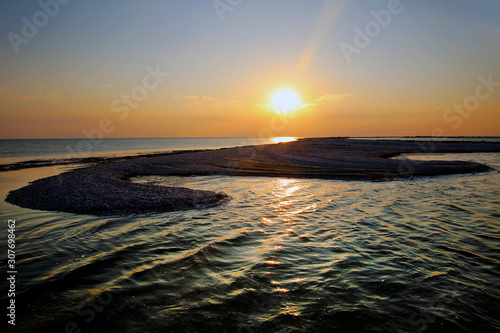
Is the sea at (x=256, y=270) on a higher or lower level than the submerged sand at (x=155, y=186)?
lower

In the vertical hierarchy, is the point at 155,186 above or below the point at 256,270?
above

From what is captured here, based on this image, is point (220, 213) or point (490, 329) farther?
point (220, 213)

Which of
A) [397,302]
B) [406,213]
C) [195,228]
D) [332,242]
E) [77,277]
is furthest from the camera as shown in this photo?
[406,213]

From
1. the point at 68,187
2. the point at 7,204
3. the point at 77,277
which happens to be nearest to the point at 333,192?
the point at 77,277

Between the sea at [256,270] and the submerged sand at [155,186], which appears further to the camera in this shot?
the submerged sand at [155,186]

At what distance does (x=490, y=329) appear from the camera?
17.1 ft

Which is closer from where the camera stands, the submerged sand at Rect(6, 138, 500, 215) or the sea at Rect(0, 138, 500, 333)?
the sea at Rect(0, 138, 500, 333)

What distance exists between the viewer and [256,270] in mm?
7676

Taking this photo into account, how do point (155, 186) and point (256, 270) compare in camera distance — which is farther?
point (155, 186)

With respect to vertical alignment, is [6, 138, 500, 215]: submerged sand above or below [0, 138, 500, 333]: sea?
above

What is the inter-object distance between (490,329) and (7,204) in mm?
22905

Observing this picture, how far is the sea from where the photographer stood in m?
5.53

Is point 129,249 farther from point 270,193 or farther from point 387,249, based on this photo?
point 270,193

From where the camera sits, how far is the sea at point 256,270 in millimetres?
5527
